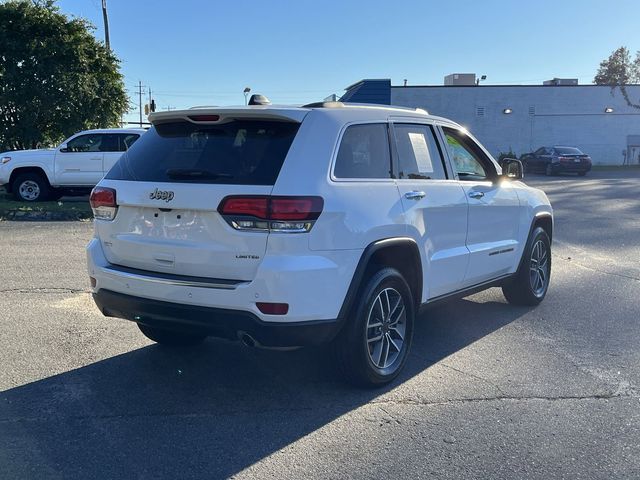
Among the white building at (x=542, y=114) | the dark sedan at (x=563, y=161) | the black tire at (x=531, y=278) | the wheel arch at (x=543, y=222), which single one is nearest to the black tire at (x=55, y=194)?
the black tire at (x=531, y=278)

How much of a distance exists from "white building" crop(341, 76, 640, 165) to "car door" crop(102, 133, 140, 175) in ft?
96.5

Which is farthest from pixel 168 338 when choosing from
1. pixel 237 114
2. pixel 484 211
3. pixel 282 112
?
pixel 484 211

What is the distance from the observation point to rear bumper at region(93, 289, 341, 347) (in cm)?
372

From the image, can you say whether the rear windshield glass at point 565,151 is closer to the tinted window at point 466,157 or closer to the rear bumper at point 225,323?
the tinted window at point 466,157

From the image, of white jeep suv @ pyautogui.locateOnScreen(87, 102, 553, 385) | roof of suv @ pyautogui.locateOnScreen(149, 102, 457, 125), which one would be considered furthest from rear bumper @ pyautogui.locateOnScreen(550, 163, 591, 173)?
roof of suv @ pyautogui.locateOnScreen(149, 102, 457, 125)

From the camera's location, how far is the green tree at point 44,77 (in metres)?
20.8

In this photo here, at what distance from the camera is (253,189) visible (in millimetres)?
3721

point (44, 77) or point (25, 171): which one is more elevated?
point (44, 77)

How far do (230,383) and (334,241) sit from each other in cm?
140

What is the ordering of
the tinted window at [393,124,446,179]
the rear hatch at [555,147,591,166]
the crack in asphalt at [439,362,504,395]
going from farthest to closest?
the rear hatch at [555,147,591,166] → the tinted window at [393,124,446,179] → the crack in asphalt at [439,362,504,395]

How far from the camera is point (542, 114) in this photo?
42.2 meters

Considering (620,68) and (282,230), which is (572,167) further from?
(620,68)

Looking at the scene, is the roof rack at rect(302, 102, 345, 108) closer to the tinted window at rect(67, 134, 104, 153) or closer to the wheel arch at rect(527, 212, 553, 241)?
the wheel arch at rect(527, 212, 553, 241)

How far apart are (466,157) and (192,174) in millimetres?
2854
